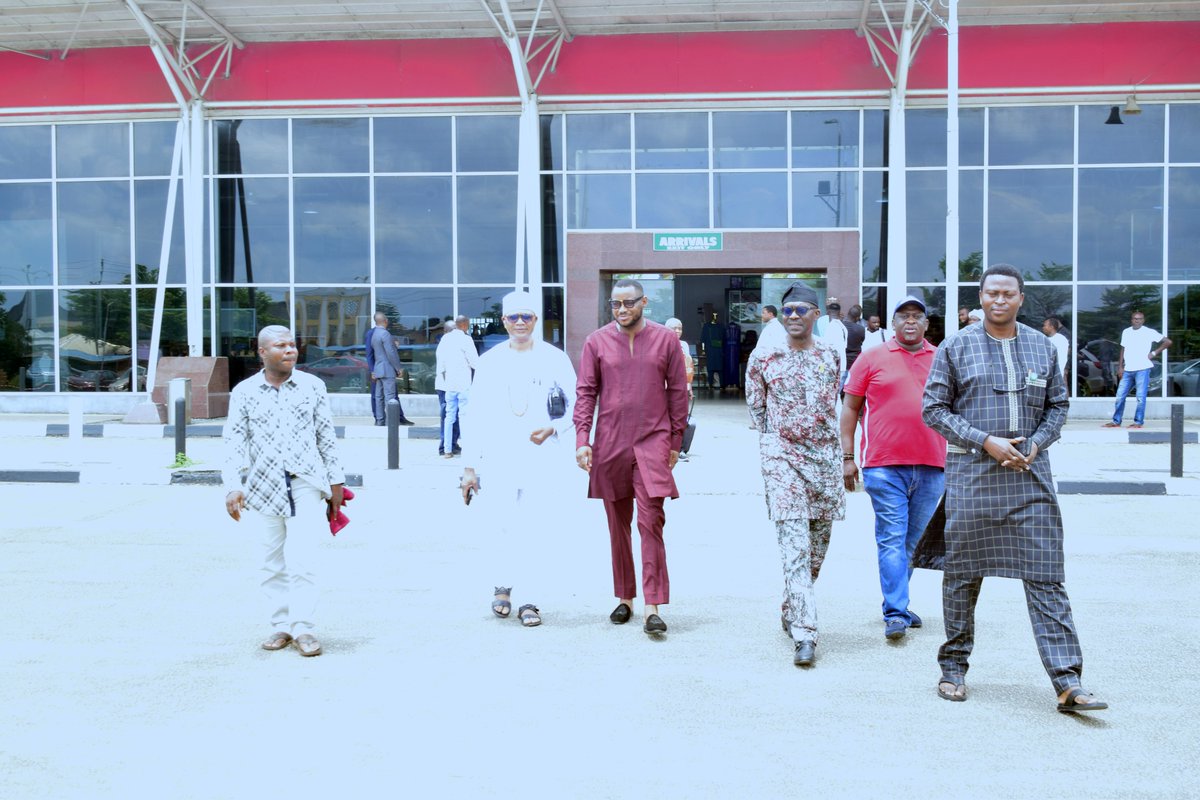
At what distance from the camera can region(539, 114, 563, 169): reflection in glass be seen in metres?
22.2

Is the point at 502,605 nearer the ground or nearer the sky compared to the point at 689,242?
nearer the ground

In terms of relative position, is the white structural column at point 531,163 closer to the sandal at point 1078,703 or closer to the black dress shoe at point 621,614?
the black dress shoe at point 621,614

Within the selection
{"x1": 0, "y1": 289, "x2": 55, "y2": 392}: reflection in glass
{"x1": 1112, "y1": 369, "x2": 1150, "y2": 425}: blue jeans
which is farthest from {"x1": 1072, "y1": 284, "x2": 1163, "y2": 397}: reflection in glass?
{"x1": 0, "y1": 289, "x2": 55, "y2": 392}: reflection in glass

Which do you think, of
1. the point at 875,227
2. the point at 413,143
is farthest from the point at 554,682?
the point at 413,143

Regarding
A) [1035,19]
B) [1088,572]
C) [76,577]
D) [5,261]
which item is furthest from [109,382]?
[1088,572]

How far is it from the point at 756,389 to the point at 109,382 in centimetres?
2076

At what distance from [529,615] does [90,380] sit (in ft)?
66.0

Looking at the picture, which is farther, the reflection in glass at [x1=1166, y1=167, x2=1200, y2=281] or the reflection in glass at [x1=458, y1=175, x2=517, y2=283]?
the reflection in glass at [x1=458, y1=175, x2=517, y2=283]

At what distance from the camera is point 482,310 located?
22.6 meters

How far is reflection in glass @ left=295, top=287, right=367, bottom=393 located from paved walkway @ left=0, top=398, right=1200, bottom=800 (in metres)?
13.6

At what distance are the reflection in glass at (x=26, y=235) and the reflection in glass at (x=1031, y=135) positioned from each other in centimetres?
1867

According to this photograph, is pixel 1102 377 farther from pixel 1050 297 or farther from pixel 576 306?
pixel 576 306

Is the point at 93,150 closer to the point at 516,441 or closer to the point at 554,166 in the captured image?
the point at 554,166

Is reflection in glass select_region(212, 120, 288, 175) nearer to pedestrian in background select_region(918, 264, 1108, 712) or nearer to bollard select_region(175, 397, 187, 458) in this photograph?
bollard select_region(175, 397, 187, 458)
